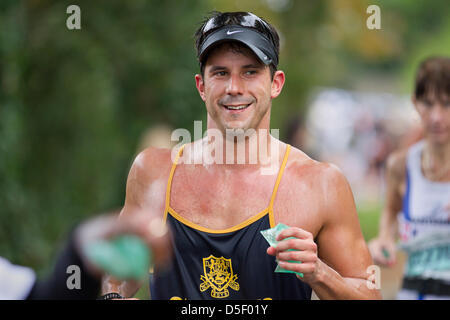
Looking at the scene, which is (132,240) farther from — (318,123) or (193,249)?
(318,123)

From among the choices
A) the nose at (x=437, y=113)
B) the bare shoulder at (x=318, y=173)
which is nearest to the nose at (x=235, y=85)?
A: the bare shoulder at (x=318, y=173)

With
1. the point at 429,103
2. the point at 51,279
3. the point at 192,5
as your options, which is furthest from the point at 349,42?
the point at 51,279

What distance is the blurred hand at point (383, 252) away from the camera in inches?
158

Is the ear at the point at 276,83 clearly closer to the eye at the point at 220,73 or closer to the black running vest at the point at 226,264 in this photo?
the eye at the point at 220,73

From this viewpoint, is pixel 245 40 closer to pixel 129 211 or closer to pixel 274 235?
pixel 274 235

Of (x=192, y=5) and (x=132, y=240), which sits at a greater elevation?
(x=192, y=5)

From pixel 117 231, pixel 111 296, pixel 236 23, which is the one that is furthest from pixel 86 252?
pixel 236 23

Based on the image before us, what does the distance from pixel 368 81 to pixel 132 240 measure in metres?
32.3

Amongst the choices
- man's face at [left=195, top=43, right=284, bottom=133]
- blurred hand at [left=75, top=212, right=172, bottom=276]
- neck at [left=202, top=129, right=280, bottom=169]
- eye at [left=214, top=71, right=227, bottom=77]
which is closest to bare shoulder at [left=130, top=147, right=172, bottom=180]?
neck at [left=202, top=129, right=280, bottom=169]

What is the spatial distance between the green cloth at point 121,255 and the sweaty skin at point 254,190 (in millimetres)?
970

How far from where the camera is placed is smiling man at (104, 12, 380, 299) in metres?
2.60

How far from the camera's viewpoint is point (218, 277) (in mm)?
2627

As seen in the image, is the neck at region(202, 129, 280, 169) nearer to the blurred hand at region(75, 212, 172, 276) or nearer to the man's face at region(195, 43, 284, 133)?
the man's face at region(195, 43, 284, 133)

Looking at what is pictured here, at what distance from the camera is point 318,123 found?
1529 cm
